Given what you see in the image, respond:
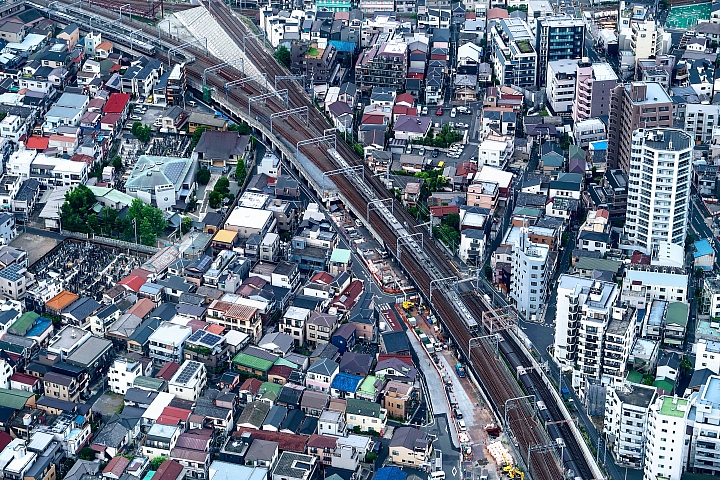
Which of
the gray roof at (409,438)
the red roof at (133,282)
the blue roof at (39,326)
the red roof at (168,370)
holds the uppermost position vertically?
the red roof at (133,282)

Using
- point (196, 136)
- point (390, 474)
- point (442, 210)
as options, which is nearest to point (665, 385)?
point (390, 474)

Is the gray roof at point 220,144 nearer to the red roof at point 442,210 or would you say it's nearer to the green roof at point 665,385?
the red roof at point 442,210

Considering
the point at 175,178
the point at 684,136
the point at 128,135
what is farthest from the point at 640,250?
the point at 128,135

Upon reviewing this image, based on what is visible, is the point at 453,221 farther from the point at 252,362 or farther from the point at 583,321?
the point at 252,362

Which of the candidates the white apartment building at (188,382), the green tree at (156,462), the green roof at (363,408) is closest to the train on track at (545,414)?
the green roof at (363,408)

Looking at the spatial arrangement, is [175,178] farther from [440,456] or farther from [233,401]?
A: [440,456]

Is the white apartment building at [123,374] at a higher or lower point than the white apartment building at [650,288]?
lower
